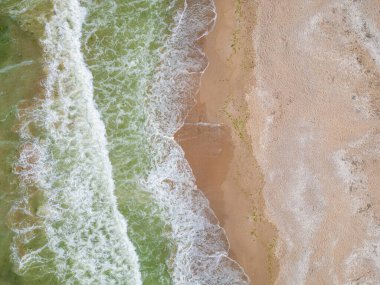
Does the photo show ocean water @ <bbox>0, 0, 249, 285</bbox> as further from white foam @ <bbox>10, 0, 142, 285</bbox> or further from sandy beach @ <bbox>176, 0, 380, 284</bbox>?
sandy beach @ <bbox>176, 0, 380, 284</bbox>

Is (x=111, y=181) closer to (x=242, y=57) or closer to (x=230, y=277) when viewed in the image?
(x=230, y=277)

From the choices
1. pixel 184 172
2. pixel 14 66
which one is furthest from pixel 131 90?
pixel 14 66

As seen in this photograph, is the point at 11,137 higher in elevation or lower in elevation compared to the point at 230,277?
higher

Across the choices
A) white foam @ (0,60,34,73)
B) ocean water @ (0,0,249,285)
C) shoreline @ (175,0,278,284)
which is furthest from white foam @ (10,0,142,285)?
shoreline @ (175,0,278,284)

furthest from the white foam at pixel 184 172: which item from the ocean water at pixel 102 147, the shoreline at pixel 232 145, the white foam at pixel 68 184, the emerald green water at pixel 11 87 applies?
the emerald green water at pixel 11 87

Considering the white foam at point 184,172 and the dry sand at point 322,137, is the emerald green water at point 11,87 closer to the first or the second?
the white foam at point 184,172

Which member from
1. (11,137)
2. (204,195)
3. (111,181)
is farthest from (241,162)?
(11,137)

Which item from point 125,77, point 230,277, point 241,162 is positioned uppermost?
point 125,77
